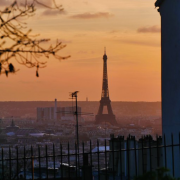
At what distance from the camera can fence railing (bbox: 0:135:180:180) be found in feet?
28.5

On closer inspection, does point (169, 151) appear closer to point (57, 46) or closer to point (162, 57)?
point (162, 57)

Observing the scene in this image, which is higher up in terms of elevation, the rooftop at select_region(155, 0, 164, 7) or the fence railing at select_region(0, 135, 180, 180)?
the rooftop at select_region(155, 0, 164, 7)

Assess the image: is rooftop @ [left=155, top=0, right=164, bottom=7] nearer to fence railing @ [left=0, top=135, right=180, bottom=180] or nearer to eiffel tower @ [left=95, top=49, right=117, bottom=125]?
fence railing @ [left=0, top=135, right=180, bottom=180]

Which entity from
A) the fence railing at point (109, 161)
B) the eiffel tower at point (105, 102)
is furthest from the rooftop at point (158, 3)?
the eiffel tower at point (105, 102)

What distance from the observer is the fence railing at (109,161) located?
8680 millimetres

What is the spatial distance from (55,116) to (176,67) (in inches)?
5825

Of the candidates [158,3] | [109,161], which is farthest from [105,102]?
[158,3]

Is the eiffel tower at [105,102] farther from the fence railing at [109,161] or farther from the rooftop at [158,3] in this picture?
the rooftop at [158,3]

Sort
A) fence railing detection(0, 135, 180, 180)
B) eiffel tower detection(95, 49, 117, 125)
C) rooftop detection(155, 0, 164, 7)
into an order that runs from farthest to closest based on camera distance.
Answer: eiffel tower detection(95, 49, 117, 125) → rooftop detection(155, 0, 164, 7) → fence railing detection(0, 135, 180, 180)

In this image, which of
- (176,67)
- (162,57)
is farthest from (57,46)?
(162,57)

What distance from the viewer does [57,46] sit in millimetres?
5652

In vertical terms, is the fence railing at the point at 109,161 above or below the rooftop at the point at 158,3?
below

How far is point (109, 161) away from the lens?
53.7 feet

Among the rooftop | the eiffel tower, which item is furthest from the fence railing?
the eiffel tower
